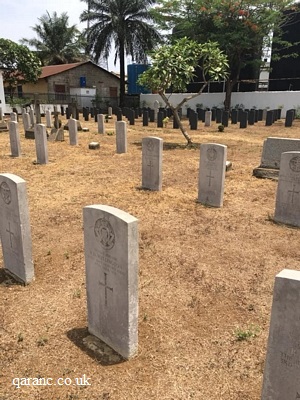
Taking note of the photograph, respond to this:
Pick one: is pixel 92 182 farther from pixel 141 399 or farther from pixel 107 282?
pixel 141 399

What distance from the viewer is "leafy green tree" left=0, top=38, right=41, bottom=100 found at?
104 feet

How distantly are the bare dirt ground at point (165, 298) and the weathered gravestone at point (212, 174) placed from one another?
1.00 feet

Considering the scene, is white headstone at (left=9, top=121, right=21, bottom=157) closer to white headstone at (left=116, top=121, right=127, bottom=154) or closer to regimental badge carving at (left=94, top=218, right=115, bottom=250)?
white headstone at (left=116, top=121, right=127, bottom=154)

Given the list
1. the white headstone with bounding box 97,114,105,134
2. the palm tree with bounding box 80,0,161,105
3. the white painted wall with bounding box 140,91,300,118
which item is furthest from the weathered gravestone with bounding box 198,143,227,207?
the palm tree with bounding box 80,0,161,105

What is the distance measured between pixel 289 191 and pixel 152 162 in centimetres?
322

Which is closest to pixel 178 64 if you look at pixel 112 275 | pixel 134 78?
pixel 112 275

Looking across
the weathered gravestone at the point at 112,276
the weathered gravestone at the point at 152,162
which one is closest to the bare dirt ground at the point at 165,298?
the weathered gravestone at the point at 112,276

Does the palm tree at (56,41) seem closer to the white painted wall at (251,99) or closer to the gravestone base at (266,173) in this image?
the white painted wall at (251,99)

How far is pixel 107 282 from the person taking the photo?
3170mm

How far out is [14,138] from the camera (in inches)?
461

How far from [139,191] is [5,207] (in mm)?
4187

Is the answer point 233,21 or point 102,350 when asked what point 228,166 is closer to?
point 102,350

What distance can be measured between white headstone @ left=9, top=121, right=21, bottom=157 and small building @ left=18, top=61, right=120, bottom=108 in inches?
987

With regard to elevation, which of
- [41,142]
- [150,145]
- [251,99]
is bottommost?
[41,142]
